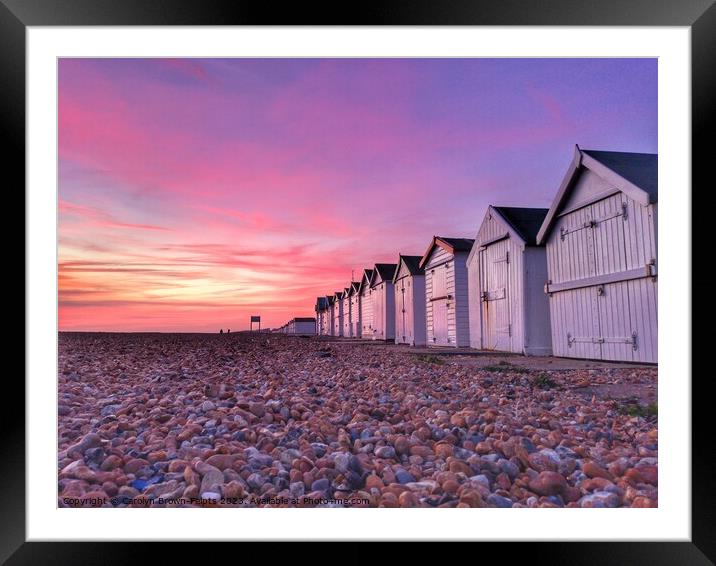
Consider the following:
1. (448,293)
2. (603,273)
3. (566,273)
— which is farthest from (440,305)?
(603,273)

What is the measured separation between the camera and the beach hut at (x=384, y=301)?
24109 millimetres

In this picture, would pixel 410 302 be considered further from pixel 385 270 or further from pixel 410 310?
pixel 385 270

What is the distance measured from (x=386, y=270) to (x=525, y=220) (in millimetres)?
12687

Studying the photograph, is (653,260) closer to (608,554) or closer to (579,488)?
(579,488)

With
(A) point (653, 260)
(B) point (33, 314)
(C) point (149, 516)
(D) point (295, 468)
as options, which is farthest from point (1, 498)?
(A) point (653, 260)

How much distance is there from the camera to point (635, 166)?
9219mm

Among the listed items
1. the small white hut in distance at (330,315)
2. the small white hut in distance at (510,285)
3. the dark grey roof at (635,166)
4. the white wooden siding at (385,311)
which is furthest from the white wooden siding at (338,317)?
the dark grey roof at (635,166)

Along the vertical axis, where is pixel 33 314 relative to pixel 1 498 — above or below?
above

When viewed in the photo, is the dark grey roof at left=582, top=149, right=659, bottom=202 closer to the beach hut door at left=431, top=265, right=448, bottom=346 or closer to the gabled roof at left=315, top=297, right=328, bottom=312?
the beach hut door at left=431, top=265, right=448, bottom=346

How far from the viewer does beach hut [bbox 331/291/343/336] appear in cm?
3794

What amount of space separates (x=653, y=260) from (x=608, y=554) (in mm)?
7246

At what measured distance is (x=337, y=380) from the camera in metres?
7.51

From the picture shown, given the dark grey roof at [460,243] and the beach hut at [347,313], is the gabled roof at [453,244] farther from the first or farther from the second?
the beach hut at [347,313]
